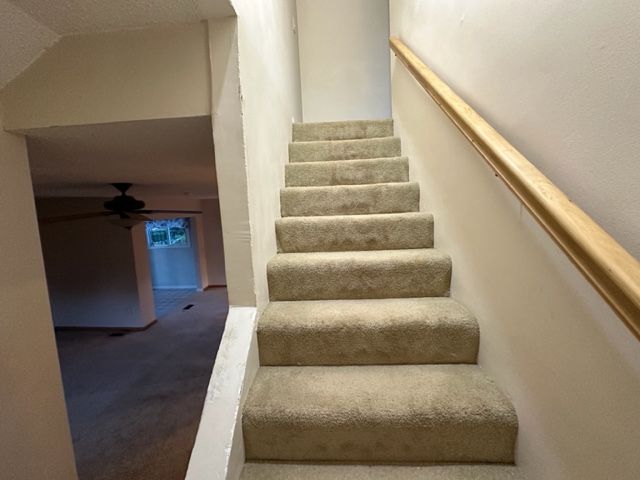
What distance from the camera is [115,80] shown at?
101cm

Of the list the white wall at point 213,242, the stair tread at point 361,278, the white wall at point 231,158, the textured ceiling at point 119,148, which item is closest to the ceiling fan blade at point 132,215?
the textured ceiling at point 119,148

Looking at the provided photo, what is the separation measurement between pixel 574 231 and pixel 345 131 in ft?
6.83

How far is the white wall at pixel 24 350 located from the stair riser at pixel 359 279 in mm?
859

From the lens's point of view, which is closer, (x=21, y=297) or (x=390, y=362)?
(x=21, y=297)

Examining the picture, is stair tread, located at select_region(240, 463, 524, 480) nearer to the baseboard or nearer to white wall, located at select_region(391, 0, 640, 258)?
white wall, located at select_region(391, 0, 640, 258)

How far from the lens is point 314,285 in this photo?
1.41m

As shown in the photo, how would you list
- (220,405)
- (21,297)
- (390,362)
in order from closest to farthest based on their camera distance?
(220,405) < (21,297) < (390,362)

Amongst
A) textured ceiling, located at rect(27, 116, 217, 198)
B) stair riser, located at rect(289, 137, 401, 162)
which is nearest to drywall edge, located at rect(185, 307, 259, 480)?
textured ceiling, located at rect(27, 116, 217, 198)

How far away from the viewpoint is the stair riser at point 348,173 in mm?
1998

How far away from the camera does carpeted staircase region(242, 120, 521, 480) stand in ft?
3.10

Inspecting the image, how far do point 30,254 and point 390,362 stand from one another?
1.39 metres

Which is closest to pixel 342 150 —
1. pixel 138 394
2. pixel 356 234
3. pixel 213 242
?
pixel 356 234

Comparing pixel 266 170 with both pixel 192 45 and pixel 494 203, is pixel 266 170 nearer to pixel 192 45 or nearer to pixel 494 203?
pixel 192 45

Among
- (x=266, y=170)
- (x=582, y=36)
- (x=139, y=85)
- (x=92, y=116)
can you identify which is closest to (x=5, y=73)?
(x=92, y=116)
